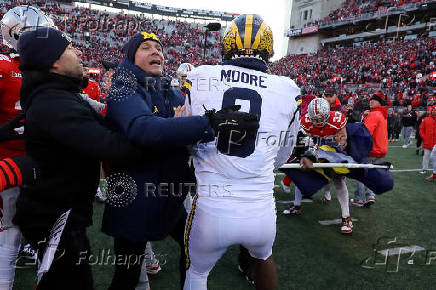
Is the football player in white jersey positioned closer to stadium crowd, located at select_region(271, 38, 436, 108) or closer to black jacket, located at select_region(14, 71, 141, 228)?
black jacket, located at select_region(14, 71, 141, 228)

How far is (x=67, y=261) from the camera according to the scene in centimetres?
147

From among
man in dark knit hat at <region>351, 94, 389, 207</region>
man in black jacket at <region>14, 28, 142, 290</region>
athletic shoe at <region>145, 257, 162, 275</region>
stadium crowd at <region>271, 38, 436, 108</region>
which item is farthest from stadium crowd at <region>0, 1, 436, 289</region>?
stadium crowd at <region>271, 38, 436, 108</region>

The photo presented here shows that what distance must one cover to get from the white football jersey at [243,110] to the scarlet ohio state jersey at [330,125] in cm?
235

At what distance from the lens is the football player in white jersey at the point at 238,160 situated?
5.41ft

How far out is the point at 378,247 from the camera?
3799 mm

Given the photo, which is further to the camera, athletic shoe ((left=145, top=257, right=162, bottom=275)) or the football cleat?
athletic shoe ((left=145, top=257, right=162, bottom=275))

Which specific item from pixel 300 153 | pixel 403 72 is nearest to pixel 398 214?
pixel 300 153

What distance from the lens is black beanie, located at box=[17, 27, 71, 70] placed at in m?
1.42

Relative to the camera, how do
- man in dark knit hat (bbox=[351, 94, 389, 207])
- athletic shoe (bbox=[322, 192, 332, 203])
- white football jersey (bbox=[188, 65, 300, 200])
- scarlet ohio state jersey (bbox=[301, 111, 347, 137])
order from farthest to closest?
athletic shoe (bbox=[322, 192, 332, 203])
man in dark knit hat (bbox=[351, 94, 389, 207])
scarlet ohio state jersey (bbox=[301, 111, 347, 137])
white football jersey (bbox=[188, 65, 300, 200])

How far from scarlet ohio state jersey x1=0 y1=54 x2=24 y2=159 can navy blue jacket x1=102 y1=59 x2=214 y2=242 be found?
1.03 m

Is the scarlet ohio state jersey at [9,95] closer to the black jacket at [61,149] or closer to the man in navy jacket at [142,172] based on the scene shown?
the black jacket at [61,149]

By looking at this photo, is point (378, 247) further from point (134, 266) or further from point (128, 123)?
point (128, 123)

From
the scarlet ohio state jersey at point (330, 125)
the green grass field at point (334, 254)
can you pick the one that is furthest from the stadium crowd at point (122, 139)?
the scarlet ohio state jersey at point (330, 125)

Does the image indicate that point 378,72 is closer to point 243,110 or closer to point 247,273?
point 247,273
